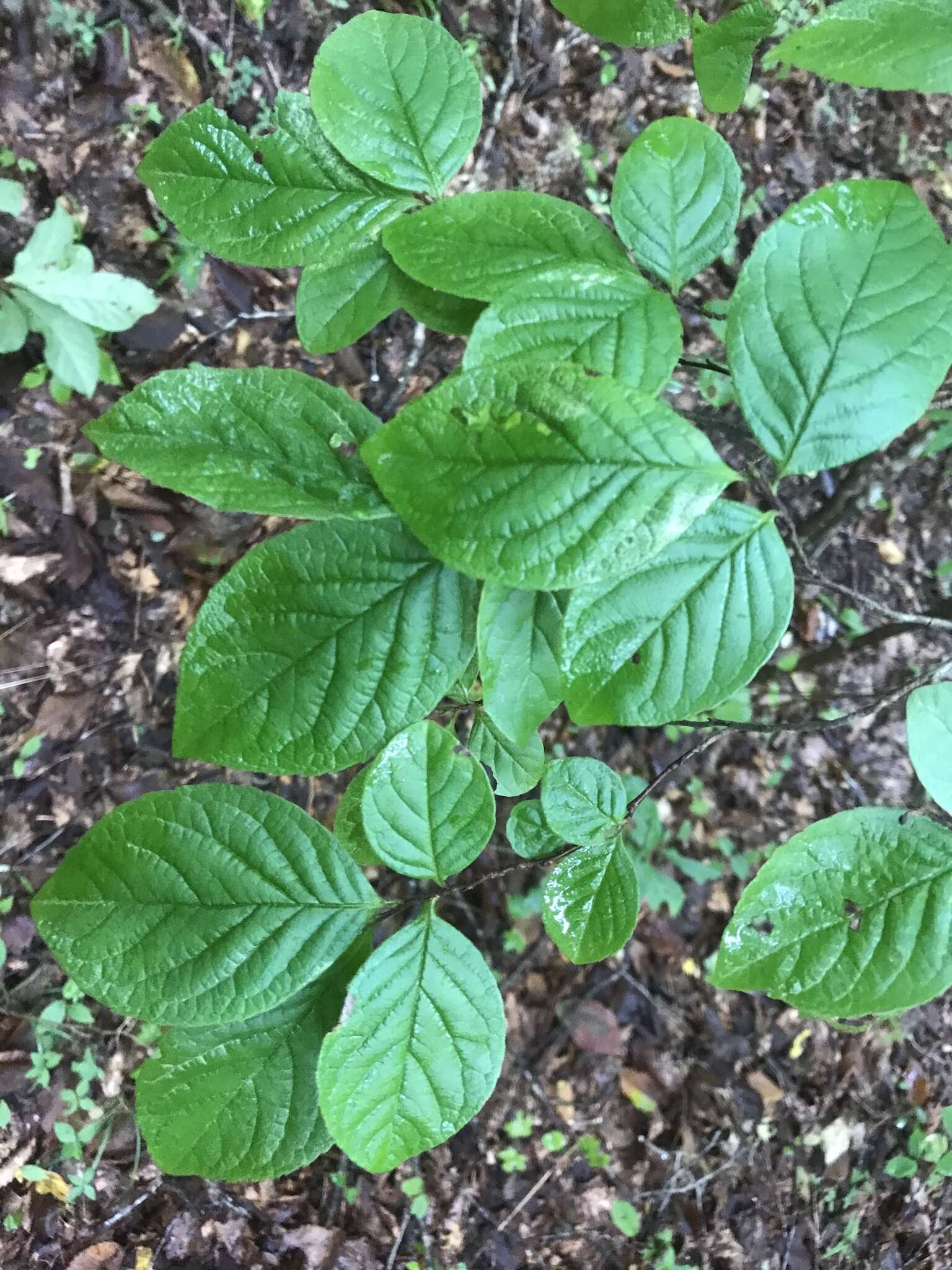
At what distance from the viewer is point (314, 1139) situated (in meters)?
1.00

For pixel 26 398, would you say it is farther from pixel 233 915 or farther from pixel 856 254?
pixel 856 254

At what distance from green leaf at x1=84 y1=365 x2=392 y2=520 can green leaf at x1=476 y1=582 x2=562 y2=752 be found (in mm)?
159

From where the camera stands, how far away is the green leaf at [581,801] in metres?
1.04

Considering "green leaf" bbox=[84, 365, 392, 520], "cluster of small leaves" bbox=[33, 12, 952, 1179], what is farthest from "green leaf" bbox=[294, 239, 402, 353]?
"green leaf" bbox=[84, 365, 392, 520]

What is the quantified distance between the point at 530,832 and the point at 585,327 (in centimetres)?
66

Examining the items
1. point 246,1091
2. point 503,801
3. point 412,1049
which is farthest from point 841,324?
point 503,801

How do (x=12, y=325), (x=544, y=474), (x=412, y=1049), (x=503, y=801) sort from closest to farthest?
A: (x=544, y=474), (x=412, y=1049), (x=12, y=325), (x=503, y=801)

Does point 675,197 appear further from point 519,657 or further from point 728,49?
point 519,657

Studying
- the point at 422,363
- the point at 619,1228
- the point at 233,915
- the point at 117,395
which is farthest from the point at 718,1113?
the point at 117,395

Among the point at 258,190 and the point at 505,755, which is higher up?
the point at 258,190

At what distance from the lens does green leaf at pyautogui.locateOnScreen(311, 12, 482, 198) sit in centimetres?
94

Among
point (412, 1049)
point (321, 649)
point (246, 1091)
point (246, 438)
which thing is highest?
point (246, 438)

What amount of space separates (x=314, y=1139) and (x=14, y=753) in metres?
1.49

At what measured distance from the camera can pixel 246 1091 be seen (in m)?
0.99
